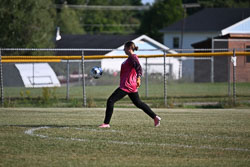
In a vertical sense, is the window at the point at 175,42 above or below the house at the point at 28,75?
above

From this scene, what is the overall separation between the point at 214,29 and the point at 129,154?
4452 centimetres

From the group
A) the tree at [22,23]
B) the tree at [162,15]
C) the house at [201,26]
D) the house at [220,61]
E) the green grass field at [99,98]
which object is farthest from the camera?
the tree at [162,15]

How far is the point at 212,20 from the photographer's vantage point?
175 feet

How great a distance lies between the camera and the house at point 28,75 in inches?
782

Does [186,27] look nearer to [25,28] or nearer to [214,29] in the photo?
[214,29]

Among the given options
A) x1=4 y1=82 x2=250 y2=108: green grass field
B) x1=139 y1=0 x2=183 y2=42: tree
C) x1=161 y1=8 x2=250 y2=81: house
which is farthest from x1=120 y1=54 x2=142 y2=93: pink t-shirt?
x1=139 y1=0 x2=183 y2=42: tree

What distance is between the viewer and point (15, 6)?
35.4 m

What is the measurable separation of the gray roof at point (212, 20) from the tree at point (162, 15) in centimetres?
1175

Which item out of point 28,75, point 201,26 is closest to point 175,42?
point 201,26

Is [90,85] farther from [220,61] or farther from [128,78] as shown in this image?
[128,78]

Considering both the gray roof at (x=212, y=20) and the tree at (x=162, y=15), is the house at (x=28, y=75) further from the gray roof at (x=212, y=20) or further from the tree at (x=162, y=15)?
the tree at (x=162, y=15)

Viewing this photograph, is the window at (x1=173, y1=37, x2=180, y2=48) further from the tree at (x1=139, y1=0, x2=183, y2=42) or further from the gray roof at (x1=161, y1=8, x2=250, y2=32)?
the tree at (x1=139, y1=0, x2=183, y2=42)

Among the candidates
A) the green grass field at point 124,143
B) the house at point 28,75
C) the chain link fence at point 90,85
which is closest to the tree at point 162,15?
the chain link fence at point 90,85

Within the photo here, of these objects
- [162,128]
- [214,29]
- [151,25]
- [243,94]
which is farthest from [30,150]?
[151,25]
